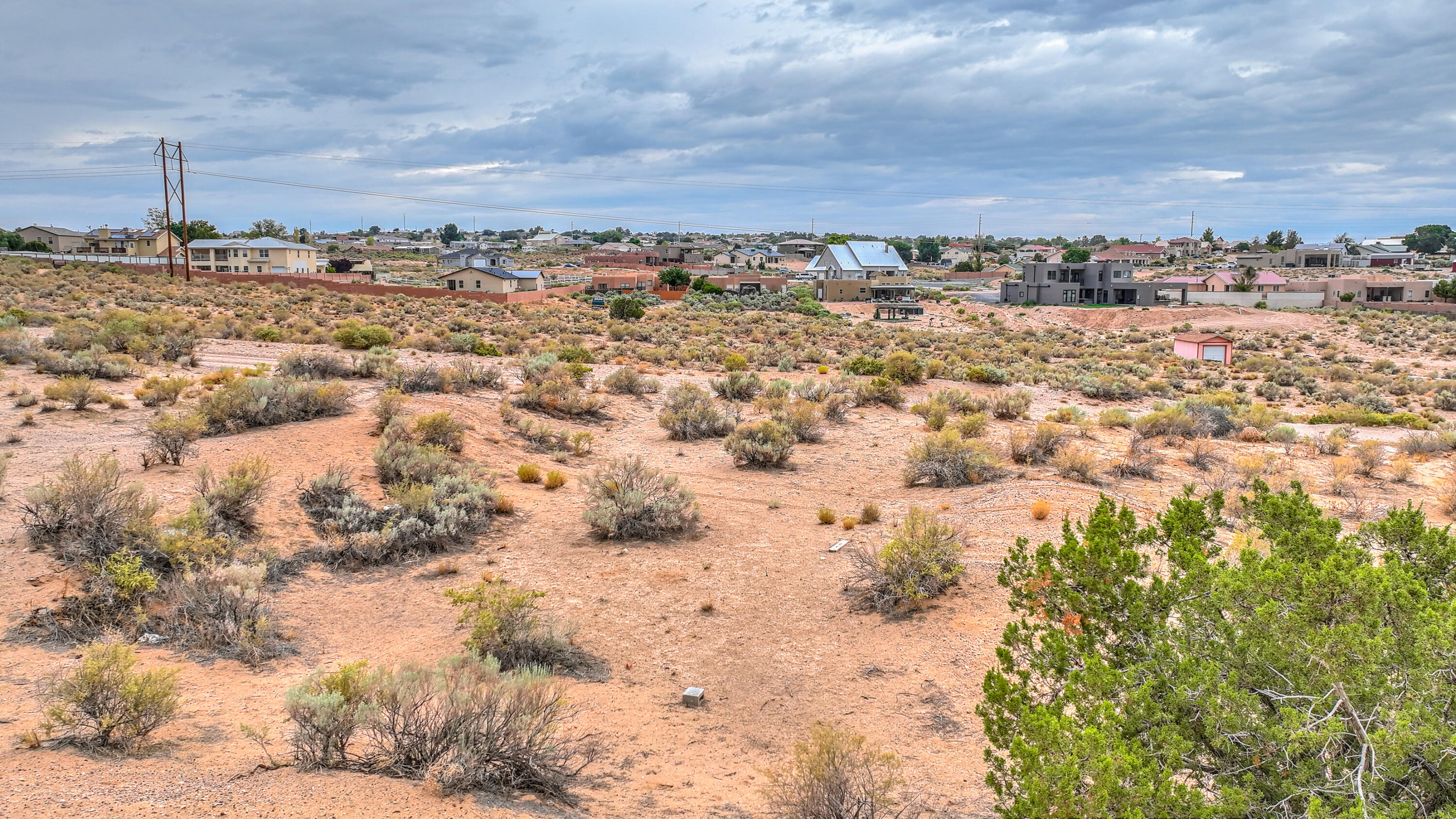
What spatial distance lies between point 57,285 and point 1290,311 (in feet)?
284

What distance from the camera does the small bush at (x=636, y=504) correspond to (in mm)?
13461

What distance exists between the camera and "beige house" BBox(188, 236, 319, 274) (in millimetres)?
71750

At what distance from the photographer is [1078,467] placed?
15.7 meters

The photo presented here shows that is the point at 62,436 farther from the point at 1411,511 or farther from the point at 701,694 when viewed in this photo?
the point at 1411,511

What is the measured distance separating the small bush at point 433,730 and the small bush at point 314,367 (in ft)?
53.0

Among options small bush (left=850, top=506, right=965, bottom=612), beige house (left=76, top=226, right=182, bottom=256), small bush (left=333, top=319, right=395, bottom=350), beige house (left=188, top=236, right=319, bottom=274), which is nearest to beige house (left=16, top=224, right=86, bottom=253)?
beige house (left=76, top=226, right=182, bottom=256)

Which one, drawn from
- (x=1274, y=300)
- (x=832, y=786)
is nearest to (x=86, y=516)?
(x=832, y=786)

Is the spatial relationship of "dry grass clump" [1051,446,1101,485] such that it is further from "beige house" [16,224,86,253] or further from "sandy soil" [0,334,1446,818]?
"beige house" [16,224,86,253]

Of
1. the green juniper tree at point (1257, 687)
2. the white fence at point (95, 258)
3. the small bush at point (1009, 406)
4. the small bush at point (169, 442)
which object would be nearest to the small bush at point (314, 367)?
the small bush at point (169, 442)

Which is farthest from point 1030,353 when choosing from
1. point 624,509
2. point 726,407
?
point 624,509

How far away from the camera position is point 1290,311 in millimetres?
72750

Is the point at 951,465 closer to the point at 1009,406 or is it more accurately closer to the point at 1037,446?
the point at 1037,446

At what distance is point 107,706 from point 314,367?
17070mm

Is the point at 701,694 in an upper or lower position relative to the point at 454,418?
lower
